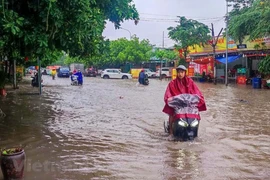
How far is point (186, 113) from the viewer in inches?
297

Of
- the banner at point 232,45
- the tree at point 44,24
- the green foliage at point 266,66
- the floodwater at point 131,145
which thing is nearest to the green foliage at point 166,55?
the banner at point 232,45

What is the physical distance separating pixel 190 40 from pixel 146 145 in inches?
1128

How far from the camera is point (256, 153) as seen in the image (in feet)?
22.7

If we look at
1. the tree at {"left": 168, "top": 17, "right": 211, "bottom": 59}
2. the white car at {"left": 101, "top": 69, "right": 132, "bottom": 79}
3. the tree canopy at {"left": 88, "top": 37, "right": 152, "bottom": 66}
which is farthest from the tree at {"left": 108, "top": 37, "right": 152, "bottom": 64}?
the tree at {"left": 168, "top": 17, "right": 211, "bottom": 59}

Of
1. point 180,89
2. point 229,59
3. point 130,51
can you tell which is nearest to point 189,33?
point 229,59

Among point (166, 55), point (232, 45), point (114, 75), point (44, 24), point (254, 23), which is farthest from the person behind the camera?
point (166, 55)

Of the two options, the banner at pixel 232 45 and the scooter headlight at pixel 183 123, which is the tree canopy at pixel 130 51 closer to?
the banner at pixel 232 45

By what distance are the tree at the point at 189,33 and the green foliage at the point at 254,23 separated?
594 centimetres

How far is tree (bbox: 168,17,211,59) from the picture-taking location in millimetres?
34688

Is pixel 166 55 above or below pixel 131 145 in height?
above

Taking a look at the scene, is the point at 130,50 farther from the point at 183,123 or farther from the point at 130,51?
the point at 183,123

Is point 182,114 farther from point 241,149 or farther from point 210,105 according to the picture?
point 210,105

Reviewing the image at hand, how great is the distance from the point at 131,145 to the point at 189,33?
29287 mm

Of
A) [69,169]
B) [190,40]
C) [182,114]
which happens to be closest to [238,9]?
[190,40]
